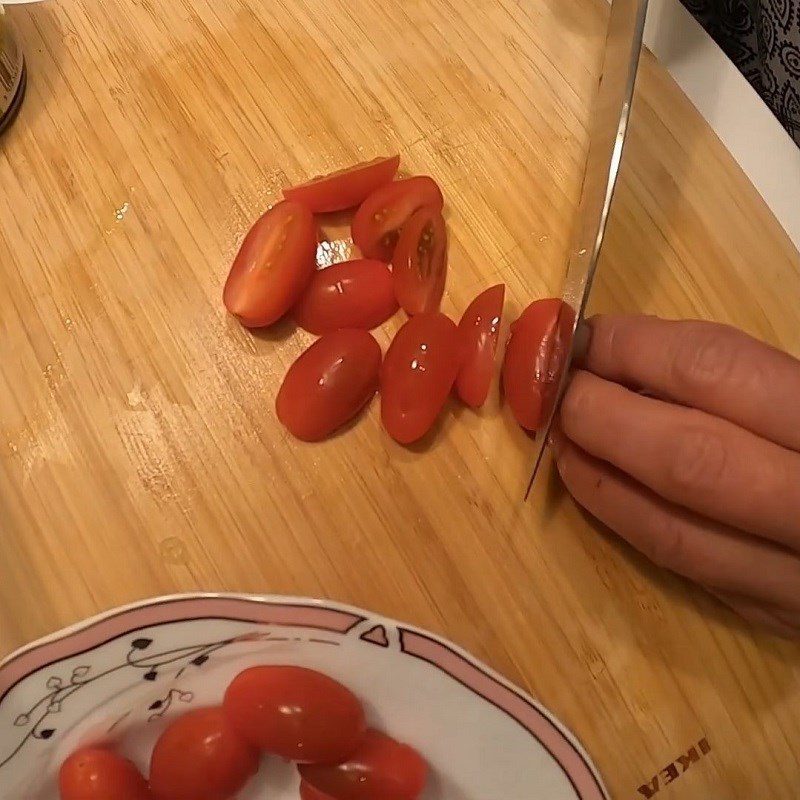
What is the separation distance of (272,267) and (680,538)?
1.45 ft

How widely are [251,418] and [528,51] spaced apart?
0.51 meters

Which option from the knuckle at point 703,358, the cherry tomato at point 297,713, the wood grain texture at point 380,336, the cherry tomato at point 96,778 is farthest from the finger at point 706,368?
the cherry tomato at point 96,778

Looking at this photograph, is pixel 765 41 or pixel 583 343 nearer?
pixel 583 343

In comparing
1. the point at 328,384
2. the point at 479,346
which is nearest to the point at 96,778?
the point at 328,384

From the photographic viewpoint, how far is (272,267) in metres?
0.78

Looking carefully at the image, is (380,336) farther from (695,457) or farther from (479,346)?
(695,457)

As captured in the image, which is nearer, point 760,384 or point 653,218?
point 760,384

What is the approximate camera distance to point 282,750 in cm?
76

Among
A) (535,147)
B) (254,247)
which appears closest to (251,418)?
(254,247)

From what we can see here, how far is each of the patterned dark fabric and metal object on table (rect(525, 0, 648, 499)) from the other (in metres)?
0.22

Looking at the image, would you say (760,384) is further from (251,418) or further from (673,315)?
(251,418)

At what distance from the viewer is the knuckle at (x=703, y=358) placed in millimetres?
647

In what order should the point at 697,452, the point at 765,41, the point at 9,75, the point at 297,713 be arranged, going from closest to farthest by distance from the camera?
the point at 697,452 < the point at 297,713 < the point at 9,75 < the point at 765,41

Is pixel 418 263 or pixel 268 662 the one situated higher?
pixel 418 263
